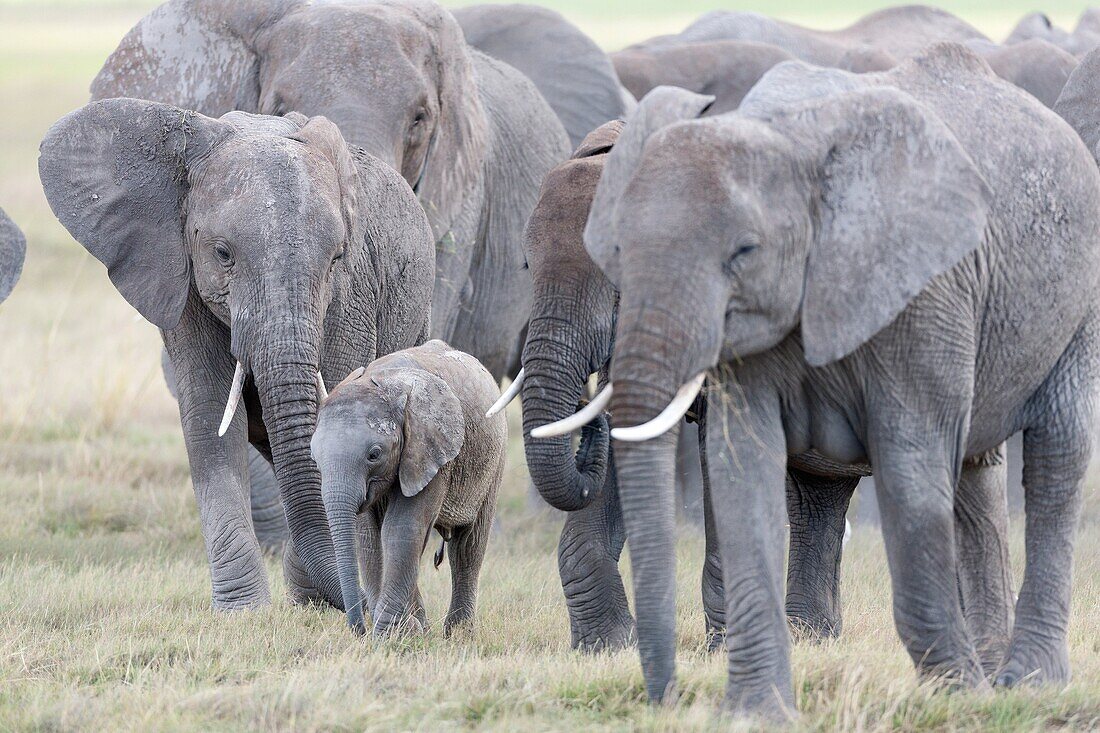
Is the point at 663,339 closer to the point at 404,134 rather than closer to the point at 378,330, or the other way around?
the point at 378,330

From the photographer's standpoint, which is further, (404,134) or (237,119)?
(404,134)

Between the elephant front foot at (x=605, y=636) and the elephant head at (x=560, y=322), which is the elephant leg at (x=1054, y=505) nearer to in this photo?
the elephant head at (x=560, y=322)

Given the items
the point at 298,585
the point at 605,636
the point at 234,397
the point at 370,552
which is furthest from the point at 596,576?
the point at 234,397

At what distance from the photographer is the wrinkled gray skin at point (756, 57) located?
1162 cm

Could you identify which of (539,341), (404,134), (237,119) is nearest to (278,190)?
(237,119)

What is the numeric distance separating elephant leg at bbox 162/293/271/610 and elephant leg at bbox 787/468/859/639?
1945mm

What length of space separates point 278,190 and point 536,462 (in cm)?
132

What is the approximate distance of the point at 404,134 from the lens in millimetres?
7965

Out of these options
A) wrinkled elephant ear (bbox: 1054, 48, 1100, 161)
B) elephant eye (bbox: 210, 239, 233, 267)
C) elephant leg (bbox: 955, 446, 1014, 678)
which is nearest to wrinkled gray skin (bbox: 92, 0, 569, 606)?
elephant eye (bbox: 210, 239, 233, 267)

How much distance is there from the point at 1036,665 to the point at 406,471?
2173 mm

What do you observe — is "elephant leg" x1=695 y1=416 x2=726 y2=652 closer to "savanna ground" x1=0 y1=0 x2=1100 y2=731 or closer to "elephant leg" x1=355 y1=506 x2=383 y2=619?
"savanna ground" x1=0 y1=0 x2=1100 y2=731

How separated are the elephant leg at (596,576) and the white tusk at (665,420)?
6.19 feet

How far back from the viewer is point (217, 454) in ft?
21.2

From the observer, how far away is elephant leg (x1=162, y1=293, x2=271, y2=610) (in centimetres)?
641
